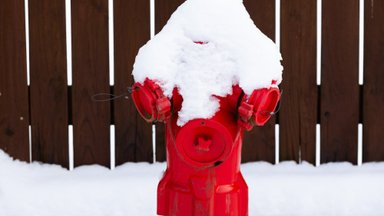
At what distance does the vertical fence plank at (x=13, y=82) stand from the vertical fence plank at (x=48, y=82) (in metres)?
0.04

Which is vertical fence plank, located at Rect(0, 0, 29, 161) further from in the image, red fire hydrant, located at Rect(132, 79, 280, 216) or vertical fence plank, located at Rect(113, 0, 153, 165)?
red fire hydrant, located at Rect(132, 79, 280, 216)

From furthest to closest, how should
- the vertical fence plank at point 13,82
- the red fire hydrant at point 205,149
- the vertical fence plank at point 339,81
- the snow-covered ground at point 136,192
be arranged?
the vertical fence plank at point 339,81, the vertical fence plank at point 13,82, the snow-covered ground at point 136,192, the red fire hydrant at point 205,149

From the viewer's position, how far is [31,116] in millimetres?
2447

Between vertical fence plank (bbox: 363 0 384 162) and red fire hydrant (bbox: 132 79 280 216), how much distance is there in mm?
1255

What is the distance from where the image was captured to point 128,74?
2432mm

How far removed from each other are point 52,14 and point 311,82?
4.27ft

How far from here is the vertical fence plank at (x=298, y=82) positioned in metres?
2.47

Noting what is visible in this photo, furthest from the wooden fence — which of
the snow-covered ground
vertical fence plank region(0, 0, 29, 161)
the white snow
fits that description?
the white snow

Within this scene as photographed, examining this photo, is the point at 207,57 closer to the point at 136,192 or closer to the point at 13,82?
the point at 136,192

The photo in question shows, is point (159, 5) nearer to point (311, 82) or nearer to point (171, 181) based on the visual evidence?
point (311, 82)

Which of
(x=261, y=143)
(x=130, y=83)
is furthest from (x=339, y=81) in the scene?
(x=130, y=83)

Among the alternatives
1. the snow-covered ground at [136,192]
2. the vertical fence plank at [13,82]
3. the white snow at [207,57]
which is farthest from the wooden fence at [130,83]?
the white snow at [207,57]

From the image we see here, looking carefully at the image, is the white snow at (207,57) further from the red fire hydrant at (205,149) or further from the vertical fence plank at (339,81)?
the vertical fence plank at (339,81)

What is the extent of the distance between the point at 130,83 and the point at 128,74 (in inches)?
1.7
